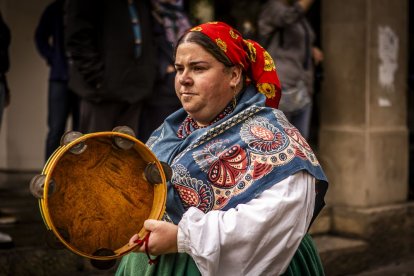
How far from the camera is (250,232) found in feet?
9.12

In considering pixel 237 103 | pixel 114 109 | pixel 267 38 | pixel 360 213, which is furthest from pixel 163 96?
pixel 237 103

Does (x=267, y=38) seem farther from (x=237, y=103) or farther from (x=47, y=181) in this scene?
(x=47, y=181)

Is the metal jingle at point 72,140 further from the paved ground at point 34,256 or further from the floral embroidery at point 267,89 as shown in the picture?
the paved ground at point 34,256

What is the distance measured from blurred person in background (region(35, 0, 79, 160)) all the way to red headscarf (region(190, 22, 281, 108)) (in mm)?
3652

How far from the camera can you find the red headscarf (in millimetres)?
3012

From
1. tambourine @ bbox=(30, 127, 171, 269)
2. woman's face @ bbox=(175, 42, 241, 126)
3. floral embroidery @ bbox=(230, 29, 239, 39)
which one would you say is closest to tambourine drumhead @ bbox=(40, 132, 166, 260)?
tambourine @ bbox=(30, 127, 171, 269)

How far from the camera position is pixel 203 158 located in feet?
9.88

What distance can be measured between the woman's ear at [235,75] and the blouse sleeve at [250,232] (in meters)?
0.42

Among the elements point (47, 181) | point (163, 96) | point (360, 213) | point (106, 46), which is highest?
point (47, 181)

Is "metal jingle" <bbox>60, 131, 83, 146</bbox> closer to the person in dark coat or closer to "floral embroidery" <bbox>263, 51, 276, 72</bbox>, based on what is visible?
"floral embroidery" <bbox>263, 51, 276, 72</bbox>

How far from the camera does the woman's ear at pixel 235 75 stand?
120 inches

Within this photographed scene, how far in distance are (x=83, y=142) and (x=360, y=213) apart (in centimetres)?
453

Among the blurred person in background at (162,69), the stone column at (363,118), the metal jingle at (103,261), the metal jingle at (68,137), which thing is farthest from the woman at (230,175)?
the stone column at (363,118)

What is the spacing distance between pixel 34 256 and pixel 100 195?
2389mm
